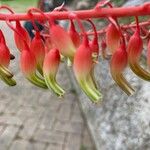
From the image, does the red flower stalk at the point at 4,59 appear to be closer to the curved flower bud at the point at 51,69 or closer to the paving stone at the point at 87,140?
the curved flower bud at the point at 51,69

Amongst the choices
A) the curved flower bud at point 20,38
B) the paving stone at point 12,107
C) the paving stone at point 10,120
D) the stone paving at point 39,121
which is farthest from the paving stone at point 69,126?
the curved flower bud at point 20,38

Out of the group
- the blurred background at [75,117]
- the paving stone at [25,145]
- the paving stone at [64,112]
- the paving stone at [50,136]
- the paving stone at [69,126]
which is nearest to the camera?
the blurred background at [75,117]

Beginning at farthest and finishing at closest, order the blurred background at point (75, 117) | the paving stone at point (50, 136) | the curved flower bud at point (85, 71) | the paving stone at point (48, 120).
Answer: the paving stone at point (48, 120) < the paving stone at point (50, 136) < the blurred background at point (75, 117) < the curved flower bud at point (85, 71)

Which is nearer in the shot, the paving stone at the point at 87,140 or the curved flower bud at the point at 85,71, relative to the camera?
the curved flower bud at the point at 85,71

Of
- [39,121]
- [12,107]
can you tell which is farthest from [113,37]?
[12,107]

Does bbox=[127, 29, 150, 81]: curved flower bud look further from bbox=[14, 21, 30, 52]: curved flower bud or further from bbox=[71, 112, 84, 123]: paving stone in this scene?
bbox=[71, 112, 84, 123]: paving stone

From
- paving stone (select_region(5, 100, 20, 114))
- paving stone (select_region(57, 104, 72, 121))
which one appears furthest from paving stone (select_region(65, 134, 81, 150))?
paving stone (select_region(5, 100, 20, 114))
